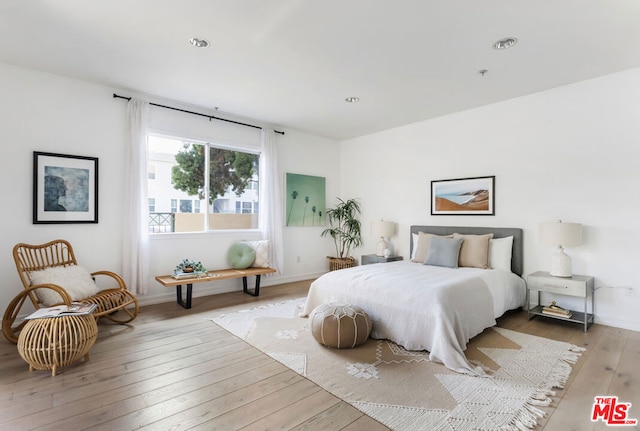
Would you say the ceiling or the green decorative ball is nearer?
the ceiling

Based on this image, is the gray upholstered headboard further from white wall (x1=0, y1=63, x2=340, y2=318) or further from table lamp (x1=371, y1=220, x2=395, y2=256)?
white wall (x1=0, y1=63, x2=340, y2=318)

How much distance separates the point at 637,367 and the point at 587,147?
2396 millimetres

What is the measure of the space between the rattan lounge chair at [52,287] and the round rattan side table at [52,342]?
48 centimetres

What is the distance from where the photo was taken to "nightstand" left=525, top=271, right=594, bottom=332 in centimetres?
346

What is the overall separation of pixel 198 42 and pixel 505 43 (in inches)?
112

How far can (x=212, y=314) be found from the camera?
13.2 ft

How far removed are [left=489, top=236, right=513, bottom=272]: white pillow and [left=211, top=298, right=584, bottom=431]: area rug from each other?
0.98 meters

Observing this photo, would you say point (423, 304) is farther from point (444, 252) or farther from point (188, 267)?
point (188, 267)

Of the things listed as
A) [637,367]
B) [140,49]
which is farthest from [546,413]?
[140,49]

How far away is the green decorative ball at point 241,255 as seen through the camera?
5.08 meters

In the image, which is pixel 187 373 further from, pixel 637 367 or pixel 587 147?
pixel 587 147

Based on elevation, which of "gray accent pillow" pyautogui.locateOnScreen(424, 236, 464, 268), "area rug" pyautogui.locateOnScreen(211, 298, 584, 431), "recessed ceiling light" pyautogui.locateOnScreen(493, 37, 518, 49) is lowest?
"area rug" pyautogui.locateOnScreen(211, 298, 584, 431)

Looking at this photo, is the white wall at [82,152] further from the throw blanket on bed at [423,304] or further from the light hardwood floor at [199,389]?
the throw blanket on bed at [423,304]

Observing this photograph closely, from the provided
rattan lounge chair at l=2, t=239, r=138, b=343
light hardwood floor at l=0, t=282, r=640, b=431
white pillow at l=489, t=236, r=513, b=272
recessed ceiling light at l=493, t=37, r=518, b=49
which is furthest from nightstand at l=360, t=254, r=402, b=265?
rattan lounge chair at l=2, t=239, r=138, b=343
